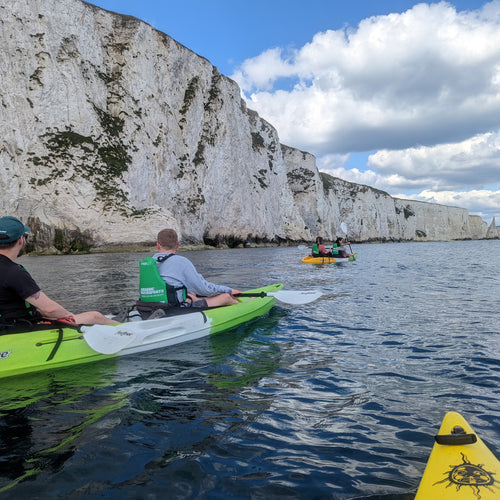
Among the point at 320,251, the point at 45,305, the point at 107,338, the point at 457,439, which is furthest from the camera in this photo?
the point at 320,251

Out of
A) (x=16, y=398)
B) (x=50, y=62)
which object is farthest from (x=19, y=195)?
(x=16, y=398)

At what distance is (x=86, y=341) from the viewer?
15.7ft

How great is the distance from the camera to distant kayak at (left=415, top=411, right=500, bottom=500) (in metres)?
1.99

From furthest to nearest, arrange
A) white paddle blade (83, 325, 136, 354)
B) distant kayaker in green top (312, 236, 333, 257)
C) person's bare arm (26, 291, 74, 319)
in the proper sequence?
1. distant kayaker in green top (312, 236, 333, 257)
2. white paddle blade (83, 325, 136, 354)
3. person's bare arm (26, 291, 74, 319)

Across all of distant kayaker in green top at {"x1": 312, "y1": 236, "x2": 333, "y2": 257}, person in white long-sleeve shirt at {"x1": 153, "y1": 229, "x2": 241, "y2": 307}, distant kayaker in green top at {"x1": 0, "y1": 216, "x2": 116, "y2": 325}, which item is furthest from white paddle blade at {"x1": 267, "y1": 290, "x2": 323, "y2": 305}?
distant kayaker in green top at {"x1": 312, "y1": 236, "x2": 333, "y2": 257}

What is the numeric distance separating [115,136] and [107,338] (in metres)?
39.6

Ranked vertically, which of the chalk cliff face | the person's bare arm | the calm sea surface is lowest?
the calm sea surface

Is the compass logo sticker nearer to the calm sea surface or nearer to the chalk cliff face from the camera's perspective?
the calm sea surface

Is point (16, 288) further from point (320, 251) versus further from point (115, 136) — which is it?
point (115, 136)

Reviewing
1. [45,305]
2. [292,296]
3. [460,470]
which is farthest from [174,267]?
[460,470]

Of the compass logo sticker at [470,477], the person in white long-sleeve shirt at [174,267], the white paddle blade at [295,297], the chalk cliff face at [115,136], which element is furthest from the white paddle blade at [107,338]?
the chalk cliff face at [115,136]

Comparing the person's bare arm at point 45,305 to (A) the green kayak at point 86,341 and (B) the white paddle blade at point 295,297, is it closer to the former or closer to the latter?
(A) the green kayak at point 86,341

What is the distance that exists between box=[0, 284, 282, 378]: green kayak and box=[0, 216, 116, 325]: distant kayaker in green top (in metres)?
0.21

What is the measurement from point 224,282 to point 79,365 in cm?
857
